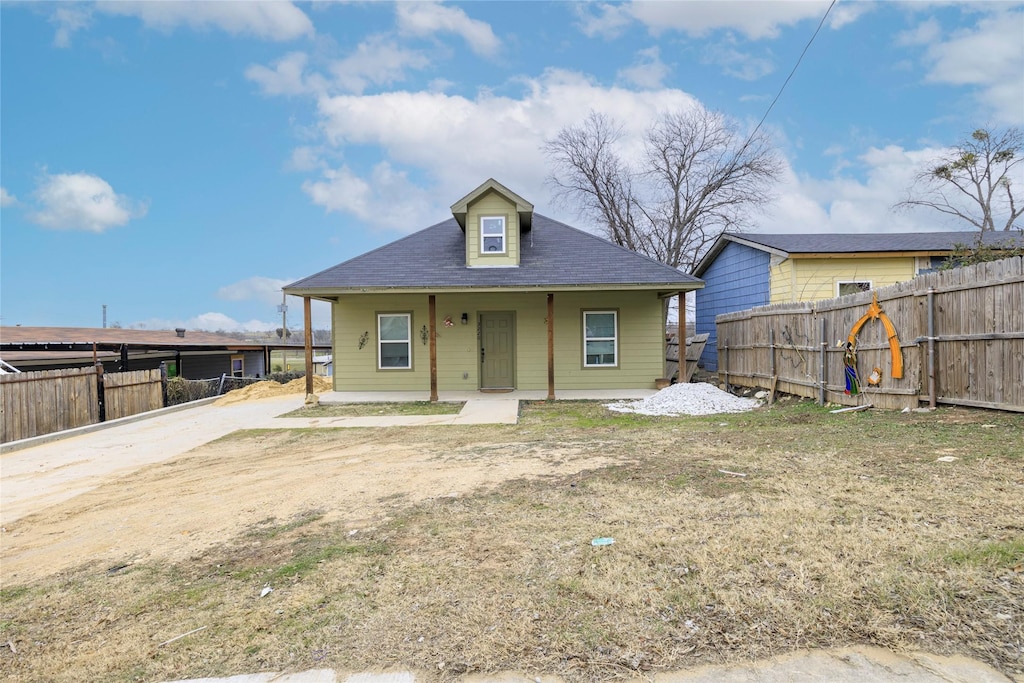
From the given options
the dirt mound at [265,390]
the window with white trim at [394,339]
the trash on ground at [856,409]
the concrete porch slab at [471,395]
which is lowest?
the dirt mound at [265,390]

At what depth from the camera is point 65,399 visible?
33.7ft

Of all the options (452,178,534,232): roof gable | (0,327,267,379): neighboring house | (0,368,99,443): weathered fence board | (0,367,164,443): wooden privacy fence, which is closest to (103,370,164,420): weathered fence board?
(0,367,164,443): wooden privacy fence

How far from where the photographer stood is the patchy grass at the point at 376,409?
10820 mm

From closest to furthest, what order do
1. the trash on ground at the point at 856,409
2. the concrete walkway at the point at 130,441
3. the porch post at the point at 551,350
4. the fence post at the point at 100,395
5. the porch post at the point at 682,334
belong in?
the concrete walkway at the point at 130,441 → the trash on ground at the point at 856,409 → the fence post at the point at 100,395 → the porch post at the point at 682,334 → the porch post at the point at 551,350

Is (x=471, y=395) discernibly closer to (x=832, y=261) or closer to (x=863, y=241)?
(x=832, y=261)

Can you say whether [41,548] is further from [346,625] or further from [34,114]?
[34,114]

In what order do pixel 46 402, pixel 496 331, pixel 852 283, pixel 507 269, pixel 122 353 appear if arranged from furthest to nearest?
pixel 122 353
pixel 496 331
pixel 852 283
pixel 507 269
pixel 46 402

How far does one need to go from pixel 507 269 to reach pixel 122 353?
10.9m

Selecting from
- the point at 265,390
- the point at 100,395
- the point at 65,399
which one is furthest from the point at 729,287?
the point at 65,399

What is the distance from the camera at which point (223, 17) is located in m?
12.5

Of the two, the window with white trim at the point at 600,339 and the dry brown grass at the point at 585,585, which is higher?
the window with white trim at the point at 600,339

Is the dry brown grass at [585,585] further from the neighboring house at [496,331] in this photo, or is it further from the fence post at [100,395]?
the fence post at [100,395]

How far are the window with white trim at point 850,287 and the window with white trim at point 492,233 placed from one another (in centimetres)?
866

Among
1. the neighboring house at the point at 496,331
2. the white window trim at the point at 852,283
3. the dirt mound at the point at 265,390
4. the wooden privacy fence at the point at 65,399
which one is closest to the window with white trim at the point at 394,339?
the neighboring house at the point at 496,331
